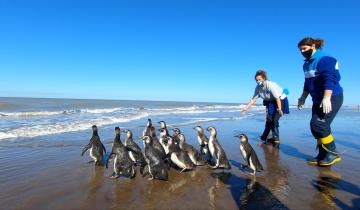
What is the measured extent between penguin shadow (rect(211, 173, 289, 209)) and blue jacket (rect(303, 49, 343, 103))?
7.26 feet

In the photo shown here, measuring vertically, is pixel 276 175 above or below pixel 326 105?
below

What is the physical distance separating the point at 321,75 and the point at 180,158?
3051mm

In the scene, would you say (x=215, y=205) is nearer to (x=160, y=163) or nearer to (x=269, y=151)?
(x=160, y=163)

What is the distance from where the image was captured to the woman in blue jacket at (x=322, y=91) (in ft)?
19.4

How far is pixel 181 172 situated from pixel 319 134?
2703 millimetres

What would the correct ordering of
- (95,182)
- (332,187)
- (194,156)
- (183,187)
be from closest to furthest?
(332,187) < (183,187) < (95,182) < (194,156)

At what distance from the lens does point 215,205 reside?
4.17m

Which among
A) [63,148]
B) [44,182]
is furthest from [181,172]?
[63,148]

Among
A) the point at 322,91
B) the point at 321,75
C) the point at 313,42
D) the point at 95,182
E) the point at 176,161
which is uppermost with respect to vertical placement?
the point at 313,42

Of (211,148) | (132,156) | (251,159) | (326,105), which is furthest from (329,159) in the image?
(132,156)

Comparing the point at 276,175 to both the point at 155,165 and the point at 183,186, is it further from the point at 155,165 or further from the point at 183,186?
the point at 155,165

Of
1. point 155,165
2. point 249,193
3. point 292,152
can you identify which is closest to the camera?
point 249,193

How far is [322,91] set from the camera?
6129 millimetres

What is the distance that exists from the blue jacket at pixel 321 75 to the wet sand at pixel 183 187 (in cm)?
147
